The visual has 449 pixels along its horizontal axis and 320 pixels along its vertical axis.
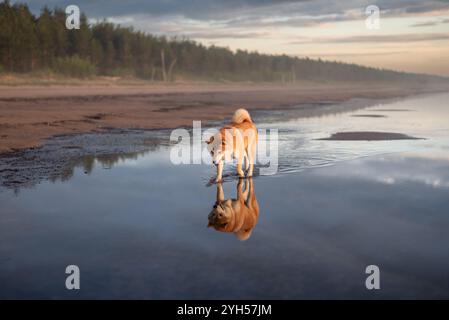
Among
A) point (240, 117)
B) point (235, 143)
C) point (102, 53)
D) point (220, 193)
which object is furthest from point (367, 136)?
point (102, 53)

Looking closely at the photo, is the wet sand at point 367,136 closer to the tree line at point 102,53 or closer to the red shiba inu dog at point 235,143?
the red shiba inu dog at point 235,143

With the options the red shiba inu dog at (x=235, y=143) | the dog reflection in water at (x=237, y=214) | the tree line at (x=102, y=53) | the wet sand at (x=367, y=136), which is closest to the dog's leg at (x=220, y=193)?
the dog reflection in water at (x=237, y=214)

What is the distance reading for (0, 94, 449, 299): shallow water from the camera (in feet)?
13.4

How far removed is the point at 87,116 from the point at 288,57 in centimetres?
15609

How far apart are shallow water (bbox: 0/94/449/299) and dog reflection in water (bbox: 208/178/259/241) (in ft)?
0.40

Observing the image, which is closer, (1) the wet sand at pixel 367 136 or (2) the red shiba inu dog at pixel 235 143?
(2) the red shiba inu dog at pixel 235 143

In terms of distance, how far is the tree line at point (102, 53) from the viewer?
184 feet

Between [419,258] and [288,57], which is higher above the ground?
[288,57]

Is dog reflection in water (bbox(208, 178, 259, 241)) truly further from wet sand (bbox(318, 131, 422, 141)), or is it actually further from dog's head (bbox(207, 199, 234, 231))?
wet sand (bbox(318, 131, 422, 141))

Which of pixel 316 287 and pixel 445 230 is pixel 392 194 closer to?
pixel 445 230

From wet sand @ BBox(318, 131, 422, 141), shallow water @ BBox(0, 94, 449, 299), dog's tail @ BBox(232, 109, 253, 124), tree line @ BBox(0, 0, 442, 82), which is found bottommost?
shallow water @ BBox(0, 94, 449, 299)

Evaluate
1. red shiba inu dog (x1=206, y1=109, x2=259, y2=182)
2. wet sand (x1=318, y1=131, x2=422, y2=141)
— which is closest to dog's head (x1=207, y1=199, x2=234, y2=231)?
red shiba inu dog (x1=206, y1=109, x2=259, y2=182)

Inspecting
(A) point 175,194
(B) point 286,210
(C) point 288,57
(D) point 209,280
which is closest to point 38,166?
(A) point 175,194
